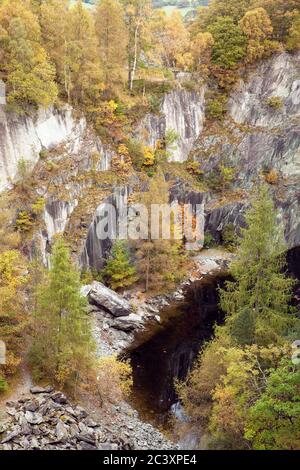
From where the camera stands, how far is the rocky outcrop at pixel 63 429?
1855 cm

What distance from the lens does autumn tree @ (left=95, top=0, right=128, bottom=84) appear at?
4259cm

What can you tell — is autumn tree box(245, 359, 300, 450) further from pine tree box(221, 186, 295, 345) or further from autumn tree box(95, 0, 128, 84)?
autumn tree box(95, 0, 128, 84)

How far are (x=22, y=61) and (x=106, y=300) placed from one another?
69.5ft

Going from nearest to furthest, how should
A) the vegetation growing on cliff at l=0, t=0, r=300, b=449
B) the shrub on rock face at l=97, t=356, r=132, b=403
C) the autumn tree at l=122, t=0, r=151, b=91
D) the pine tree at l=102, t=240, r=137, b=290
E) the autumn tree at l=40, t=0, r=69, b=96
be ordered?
the vegetation growing on cliff at l=0, t=0, r=300, b=449
the shrub on rock face at l=97, t=356, r=132, b=403
the autumn tree at l=40, t=0, r=69, b=96
the pine tree at l=102, t=240, r=137, b=290
the autumn tree at l=122, t=0, r=151, b=91

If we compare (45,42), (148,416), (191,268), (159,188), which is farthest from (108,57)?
(148,416)

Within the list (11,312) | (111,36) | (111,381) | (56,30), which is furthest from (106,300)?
(111,36)

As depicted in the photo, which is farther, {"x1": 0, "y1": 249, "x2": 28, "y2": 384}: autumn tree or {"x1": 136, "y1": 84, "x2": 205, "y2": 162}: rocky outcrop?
{"x1": 136, "y1": 84, "x2": 205, "y2": 162}: rocky outcrop

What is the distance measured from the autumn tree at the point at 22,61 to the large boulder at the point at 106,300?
16376mm

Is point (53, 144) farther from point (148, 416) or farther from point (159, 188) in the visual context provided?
point (148, 416)

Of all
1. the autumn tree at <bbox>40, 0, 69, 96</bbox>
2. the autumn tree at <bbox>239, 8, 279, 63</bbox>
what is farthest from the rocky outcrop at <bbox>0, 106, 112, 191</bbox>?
the autumn tree at <bbox>239, 8, 279, 63</bbox>

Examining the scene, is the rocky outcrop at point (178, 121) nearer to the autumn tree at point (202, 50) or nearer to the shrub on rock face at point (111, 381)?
the autumn tree at point (202, 50)

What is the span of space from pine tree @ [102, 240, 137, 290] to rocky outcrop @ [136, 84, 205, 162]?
15.5 m

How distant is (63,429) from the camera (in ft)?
64.3

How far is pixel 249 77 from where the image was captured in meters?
54.2
